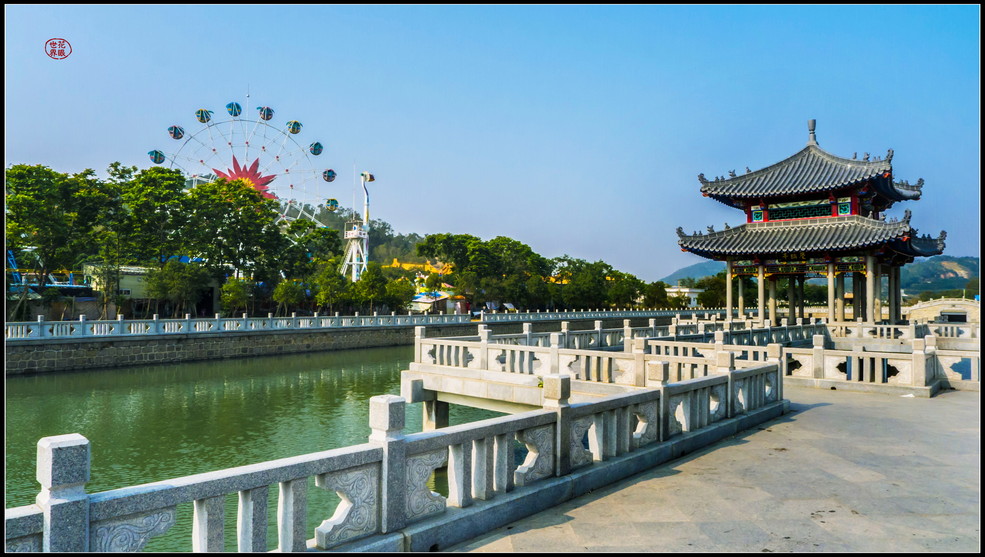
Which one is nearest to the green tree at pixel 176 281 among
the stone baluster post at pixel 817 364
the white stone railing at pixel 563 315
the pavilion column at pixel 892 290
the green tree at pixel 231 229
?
the green tree at pixel 231 229

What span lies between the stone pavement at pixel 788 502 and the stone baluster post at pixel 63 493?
277cm

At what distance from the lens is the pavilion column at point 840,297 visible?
92.9 ft

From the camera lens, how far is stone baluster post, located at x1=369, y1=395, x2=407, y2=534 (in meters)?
4.81

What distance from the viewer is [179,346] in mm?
30016

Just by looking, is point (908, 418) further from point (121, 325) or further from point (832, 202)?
point (121, 325)

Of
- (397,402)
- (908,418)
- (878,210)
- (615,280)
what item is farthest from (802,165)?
(615,280)

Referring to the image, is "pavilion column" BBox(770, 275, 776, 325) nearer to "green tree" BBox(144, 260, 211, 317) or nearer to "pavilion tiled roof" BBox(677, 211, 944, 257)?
"pavilion tiled roof" BBox(677, 211, 944, 257)

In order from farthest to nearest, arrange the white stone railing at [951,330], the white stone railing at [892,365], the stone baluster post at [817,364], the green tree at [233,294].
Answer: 1. the green tree at [233,294]
2. the white stone railing at [951,330]
3. the stone baluster post at [817,364]
4. the white stone railing at [892,365]

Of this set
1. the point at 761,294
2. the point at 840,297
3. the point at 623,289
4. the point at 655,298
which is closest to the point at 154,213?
the point at 761,294

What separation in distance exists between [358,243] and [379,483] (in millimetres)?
68022

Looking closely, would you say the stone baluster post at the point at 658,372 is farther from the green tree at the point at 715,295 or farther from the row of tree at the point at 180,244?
the green tree at the point at 715,295

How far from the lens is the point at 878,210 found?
1350 inches

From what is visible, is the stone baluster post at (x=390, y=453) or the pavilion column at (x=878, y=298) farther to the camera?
the pavilion column at (x=878, y=298)

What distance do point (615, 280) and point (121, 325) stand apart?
60.2 meters
